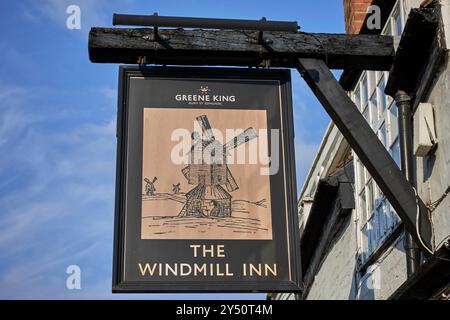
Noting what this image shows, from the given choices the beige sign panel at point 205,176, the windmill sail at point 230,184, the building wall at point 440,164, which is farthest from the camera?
the building wall at point 440,164

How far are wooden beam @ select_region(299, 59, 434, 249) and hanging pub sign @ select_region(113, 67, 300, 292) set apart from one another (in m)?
0.43

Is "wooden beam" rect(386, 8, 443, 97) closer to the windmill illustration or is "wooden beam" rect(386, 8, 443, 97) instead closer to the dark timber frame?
the dark timber frame

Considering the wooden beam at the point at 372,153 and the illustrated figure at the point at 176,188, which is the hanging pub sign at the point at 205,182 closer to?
the illustrated figure at the point at 176,188

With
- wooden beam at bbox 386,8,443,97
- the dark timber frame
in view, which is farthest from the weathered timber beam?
wooden beam at bbox 386,8,443,97

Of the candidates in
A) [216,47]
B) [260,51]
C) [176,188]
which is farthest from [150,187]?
[260,51]

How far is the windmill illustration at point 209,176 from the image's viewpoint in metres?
8.46

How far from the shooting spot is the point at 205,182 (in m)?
8.59

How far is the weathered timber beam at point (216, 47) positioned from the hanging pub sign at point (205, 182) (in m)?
0.26

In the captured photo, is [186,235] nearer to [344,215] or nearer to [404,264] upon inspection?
[404,264]

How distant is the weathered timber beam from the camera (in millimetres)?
9414

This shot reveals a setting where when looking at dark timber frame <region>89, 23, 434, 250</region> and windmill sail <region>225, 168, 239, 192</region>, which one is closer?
windmill sail <region>225, 168, 239, 192</region>

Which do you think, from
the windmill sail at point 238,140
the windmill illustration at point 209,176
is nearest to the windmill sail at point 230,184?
the windmill illustration at point 209,176
